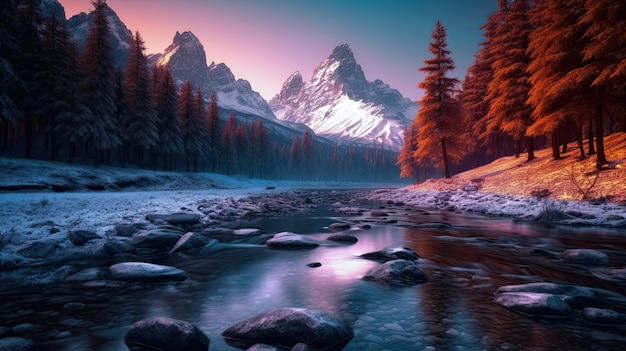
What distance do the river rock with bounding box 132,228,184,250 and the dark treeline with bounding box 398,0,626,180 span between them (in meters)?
19.0

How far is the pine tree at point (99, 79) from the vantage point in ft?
101

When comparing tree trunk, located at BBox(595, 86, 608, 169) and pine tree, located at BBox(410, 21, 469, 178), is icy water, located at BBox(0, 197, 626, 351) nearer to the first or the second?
tree trunk, located at BBox(595, 86, 608, 169)

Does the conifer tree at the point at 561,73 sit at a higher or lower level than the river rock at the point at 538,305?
higher

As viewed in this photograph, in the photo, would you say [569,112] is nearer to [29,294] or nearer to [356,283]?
[356,283]

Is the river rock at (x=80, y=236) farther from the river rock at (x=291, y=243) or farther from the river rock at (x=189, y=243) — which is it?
the river rock at (x=291, y=243)

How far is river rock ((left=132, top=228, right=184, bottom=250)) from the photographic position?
350 inches

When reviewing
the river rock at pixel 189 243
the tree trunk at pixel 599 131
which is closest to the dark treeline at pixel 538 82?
the tree trunk at pixel 599 131

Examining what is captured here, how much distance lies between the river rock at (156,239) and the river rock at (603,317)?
9.42 metres

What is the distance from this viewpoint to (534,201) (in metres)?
16.0

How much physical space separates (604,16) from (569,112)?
477 centimetres

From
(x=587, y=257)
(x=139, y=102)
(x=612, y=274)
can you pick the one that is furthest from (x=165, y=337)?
(x=139, y=102)

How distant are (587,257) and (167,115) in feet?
144

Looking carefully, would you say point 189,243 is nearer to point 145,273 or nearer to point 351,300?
point 145,273

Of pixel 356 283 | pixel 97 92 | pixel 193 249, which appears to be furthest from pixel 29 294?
pixel 97 92
